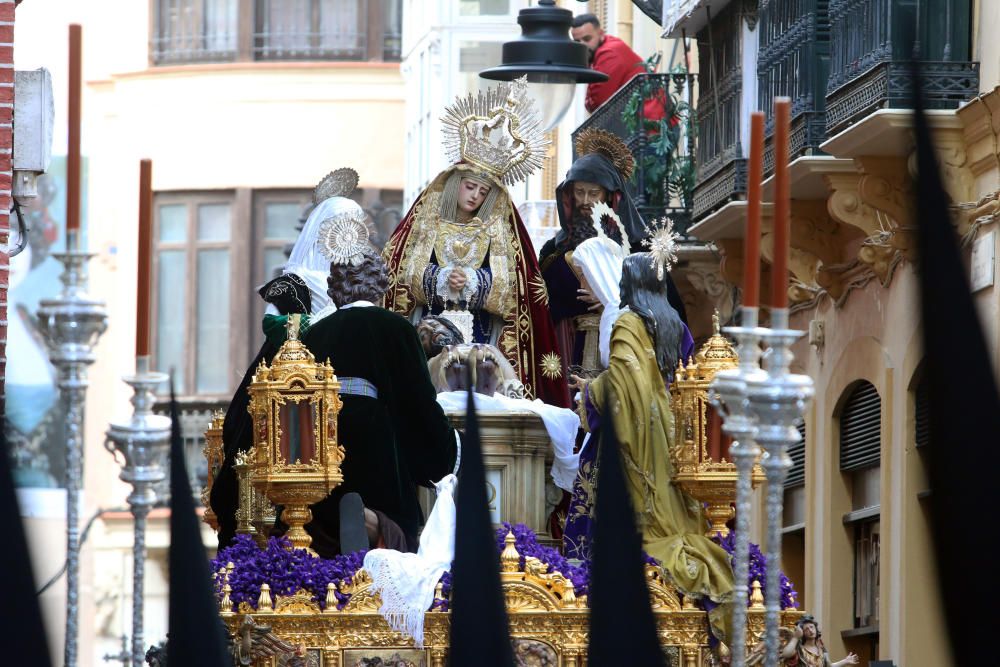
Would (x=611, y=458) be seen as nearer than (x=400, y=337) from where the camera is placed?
Yes

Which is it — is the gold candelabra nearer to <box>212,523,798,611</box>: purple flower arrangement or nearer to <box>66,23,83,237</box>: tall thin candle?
<box>212,523,798,611</box>: purple flower arrangement

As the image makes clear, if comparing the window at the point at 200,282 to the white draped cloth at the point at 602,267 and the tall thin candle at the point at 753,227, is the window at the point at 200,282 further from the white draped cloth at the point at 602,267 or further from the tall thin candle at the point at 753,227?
the tall thin candle at the point at 753,227

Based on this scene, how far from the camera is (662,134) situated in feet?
61.4

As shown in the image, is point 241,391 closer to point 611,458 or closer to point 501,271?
point 501,271

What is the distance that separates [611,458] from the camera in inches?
235

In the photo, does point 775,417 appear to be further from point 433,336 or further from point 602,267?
point 433,336

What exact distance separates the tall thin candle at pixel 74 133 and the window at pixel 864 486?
28.3 feet

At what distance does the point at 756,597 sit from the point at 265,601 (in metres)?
1.67

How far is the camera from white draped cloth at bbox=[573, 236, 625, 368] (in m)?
11.0

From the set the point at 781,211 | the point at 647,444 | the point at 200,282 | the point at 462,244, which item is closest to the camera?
the point at 781,211

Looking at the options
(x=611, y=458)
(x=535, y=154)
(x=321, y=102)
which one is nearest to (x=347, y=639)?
(x=535, y=154)

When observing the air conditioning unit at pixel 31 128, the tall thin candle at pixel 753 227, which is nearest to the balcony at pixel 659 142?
the air conditioning unit at pixel 31 128

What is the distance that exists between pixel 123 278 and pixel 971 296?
30247 mm

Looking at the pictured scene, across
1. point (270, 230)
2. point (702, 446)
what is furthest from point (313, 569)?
point (270, 230)
